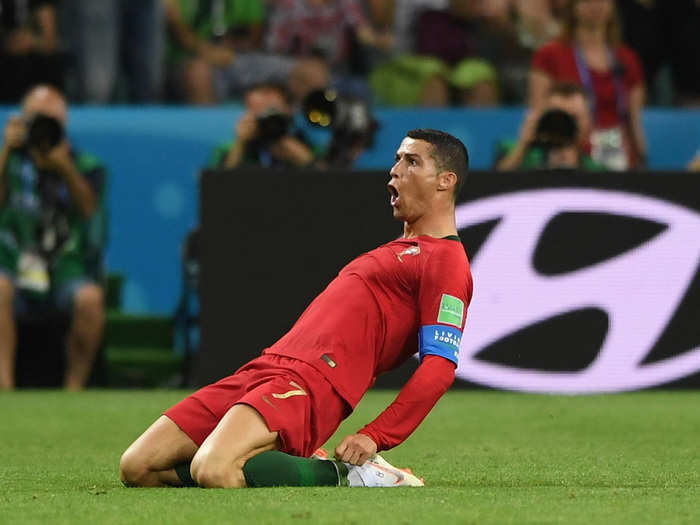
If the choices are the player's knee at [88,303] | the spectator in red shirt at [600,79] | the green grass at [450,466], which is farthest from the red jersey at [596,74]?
the player's knee at [88,303]

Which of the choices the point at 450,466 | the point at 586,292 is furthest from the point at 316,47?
the point at 450,466

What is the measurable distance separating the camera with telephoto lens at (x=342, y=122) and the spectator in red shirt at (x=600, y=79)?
3.92 ft

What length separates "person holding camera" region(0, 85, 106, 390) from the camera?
10.1 meters

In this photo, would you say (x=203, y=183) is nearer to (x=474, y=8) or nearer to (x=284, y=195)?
(x=284, y=195)

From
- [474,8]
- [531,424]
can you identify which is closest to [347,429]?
[531,424]

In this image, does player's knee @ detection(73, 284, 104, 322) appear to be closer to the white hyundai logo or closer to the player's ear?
the white hyundai logo

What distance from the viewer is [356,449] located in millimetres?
5027

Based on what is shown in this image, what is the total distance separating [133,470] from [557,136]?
5116 millimetres

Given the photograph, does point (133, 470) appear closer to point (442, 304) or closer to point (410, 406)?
point (410, 406)

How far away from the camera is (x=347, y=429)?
785cm

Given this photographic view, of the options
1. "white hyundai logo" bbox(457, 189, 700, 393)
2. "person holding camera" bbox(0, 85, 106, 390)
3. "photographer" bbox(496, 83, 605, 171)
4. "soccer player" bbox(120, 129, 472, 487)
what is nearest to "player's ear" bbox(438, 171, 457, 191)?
"soccer player" bbox(120, 129, 472, 487)

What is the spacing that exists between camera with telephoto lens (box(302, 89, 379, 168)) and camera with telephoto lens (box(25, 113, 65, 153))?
1.68 m

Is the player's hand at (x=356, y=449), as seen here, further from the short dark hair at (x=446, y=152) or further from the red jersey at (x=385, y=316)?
the short dark hair at (x=446, y=152)

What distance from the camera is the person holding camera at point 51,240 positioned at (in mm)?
10078
